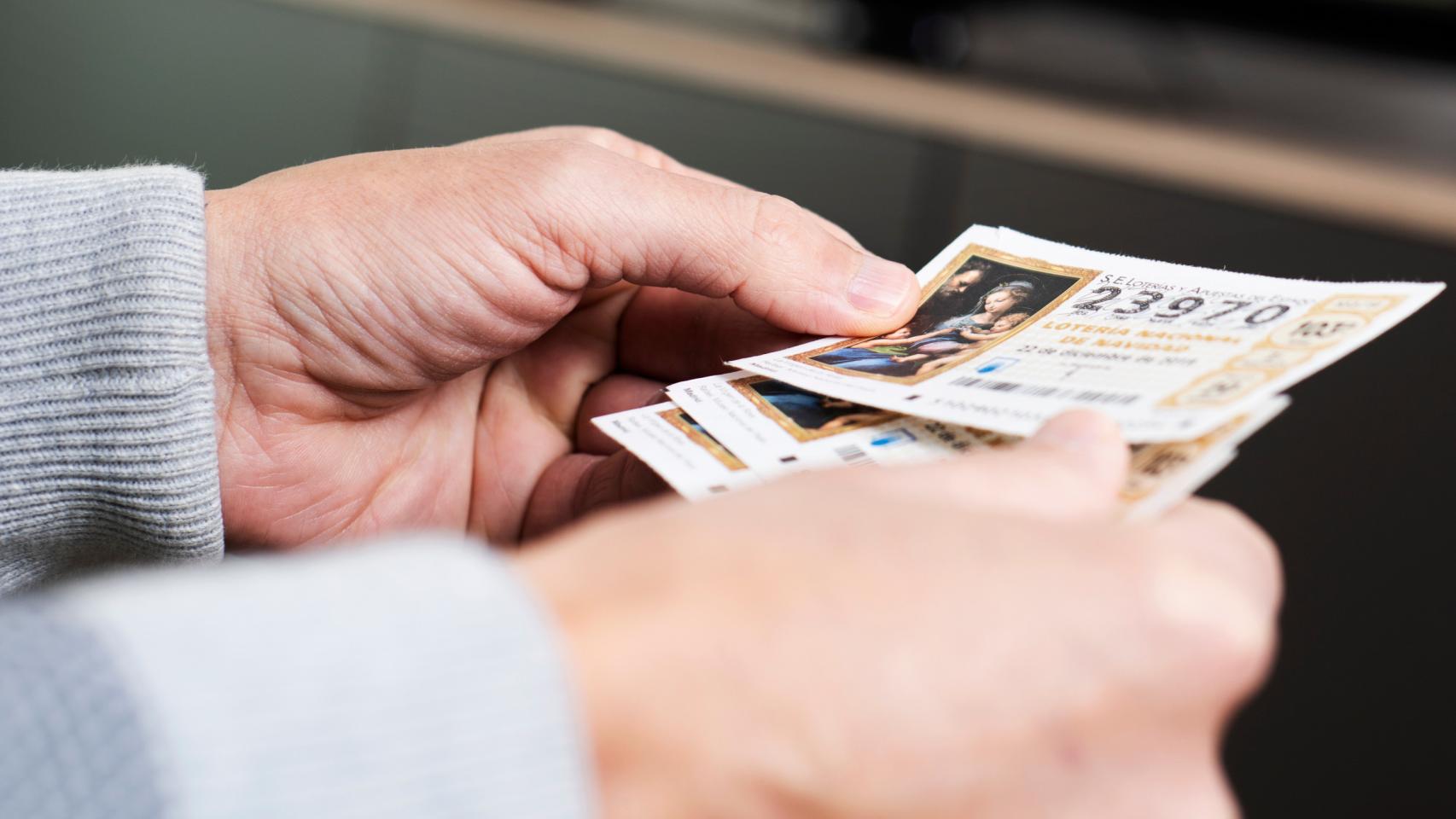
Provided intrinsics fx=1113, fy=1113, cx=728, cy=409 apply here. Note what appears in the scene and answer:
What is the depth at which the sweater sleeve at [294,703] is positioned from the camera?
332 mm

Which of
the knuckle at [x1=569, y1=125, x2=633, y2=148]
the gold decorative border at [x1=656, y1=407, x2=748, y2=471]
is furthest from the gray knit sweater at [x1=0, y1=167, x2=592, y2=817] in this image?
the knuckle at [x1=569, y1=125, x2=633, y2=148]

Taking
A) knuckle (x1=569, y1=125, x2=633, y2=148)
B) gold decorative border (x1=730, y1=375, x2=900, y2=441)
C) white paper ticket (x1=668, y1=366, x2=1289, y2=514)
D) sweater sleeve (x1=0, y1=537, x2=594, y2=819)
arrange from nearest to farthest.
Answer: sweater sleeve (x1=0, y1=537, x2=594, y2=819)
white paper ticket (x1=668, y1=366, x2=1289, y2=514)
gold decorative border (x1=730, y1=375, x2=900, y2=441)
knuckle (x1=569, y1=125, x2=633, y2=148)

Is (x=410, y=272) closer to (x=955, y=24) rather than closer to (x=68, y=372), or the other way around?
(x=68, y=372)

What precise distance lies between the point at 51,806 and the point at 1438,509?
885 mm

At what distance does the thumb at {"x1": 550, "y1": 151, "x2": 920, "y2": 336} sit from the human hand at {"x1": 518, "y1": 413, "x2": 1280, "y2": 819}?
0.38 meters

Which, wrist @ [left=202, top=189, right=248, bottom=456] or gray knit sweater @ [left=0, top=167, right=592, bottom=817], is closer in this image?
gray knit sweater @ [left=0, top=167, right=592, bottom=817]

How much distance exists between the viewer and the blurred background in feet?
2.38

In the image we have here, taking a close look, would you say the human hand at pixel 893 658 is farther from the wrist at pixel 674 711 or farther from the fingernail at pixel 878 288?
the fingernail at pixel 878 288

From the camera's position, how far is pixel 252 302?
2.57 ft

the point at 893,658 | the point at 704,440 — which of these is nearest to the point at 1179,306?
the point at 704,440

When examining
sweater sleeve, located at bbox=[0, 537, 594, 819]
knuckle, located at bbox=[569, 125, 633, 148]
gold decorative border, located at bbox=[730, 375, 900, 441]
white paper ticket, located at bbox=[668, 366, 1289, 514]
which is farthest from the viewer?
knuckle, located at bbox=[569, 125, 633, 148]

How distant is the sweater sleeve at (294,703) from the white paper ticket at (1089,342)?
335 mm

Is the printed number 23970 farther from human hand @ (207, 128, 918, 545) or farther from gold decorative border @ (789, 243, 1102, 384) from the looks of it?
human hand @ (207, 128, 918, 545)

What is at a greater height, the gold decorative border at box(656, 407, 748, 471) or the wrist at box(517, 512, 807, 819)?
the wrist at box(517, 512, 807, 819)
